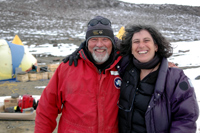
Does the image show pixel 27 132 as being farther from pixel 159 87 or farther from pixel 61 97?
pixel 159 87

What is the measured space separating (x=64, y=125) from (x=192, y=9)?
227 ft

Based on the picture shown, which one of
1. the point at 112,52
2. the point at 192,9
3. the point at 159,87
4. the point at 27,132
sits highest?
the point at 192,9

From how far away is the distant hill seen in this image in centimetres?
2748

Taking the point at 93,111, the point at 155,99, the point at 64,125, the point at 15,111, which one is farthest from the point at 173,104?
the point at 15,111

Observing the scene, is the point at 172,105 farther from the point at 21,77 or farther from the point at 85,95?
the point at 21,77

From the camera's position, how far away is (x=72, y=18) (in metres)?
42.0

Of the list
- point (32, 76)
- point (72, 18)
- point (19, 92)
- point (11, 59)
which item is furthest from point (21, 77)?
point (72, 18)

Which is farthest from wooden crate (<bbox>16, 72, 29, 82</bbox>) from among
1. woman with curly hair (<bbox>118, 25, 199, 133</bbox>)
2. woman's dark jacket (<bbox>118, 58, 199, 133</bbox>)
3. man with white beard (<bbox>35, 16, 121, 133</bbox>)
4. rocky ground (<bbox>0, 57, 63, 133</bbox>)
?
woman's dark jacket (<bbox>118, 58, 199, 133</bbox>)

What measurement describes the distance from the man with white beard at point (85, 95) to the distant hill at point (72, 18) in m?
17.0

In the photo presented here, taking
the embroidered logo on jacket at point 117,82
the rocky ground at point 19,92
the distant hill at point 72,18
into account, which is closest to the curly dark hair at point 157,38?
the embroidered logo on jacket at point 117,82

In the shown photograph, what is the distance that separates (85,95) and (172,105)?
883mm

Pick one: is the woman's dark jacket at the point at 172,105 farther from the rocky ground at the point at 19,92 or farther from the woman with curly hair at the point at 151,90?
the rocky ground at the point at 19,92

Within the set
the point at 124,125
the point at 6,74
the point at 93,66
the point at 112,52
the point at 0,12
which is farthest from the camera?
the point at 0,12

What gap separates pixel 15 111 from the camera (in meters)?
4.59
